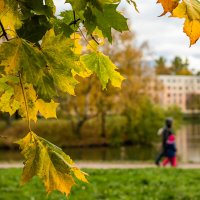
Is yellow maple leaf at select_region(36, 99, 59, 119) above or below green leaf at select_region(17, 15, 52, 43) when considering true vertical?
below

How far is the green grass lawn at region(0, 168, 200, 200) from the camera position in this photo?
648 cm

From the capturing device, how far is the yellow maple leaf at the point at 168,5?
3.31ft

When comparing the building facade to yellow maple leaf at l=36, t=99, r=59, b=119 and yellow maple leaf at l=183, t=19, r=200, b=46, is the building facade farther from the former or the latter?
yellow maple leaf at l=183, t=19, r=200, b=46

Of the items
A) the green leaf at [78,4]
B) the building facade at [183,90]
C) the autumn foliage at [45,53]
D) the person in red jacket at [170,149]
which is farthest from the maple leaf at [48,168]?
the building facade at [183,90]

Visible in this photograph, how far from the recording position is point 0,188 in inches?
278

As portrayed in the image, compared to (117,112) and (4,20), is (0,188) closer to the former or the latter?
(4,20)

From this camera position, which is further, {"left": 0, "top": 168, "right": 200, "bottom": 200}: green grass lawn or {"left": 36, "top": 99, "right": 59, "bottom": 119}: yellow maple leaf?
{"left": 0, "top": 168, "right": 200, "bottom": 200}: green grass lawn


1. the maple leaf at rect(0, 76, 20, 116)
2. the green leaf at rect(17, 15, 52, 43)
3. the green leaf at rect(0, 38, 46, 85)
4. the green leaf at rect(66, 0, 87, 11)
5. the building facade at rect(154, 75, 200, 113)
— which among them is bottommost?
the maple leaf at rect(0, 76, 20, 116)

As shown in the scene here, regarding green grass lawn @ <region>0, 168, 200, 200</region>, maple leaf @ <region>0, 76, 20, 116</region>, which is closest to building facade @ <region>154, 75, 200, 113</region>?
green grass lawn @ <region>0, 168, 200, 200</region>

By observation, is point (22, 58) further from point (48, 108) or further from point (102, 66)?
point (102, 66)

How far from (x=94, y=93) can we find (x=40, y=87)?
26058mm

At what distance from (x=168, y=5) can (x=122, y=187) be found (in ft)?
20.6

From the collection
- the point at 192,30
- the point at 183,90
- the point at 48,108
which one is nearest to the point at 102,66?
the point at 48,108

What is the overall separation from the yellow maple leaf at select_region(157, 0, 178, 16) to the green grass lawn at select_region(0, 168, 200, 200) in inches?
193
